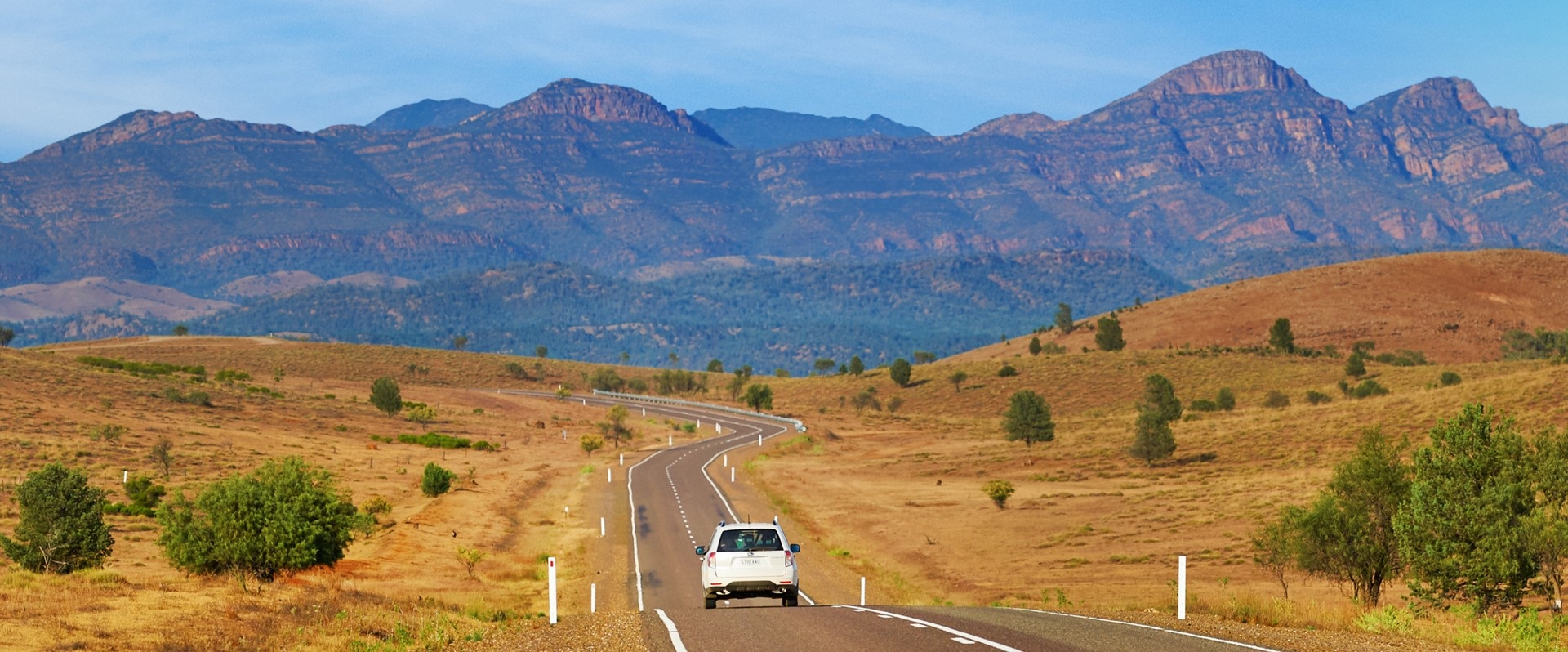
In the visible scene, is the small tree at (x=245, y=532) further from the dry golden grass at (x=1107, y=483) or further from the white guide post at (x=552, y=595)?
the dry golden grass at (x=1107, y=483)

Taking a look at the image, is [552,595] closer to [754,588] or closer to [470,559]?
[754,588]

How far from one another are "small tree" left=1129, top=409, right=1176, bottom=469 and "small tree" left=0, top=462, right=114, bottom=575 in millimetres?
51634

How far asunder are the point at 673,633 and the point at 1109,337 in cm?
12895

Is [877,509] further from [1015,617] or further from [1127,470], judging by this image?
[1015,617]

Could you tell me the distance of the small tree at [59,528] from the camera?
3659cm

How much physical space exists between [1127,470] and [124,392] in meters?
70.8

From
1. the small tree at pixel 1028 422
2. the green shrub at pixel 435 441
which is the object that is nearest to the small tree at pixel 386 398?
the green shrub at pixel 435 441

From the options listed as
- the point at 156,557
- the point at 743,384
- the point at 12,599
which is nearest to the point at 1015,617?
the point at 12,599

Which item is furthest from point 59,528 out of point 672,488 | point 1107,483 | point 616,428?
point 616,428

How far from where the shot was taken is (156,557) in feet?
143

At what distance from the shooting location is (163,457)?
65188mm

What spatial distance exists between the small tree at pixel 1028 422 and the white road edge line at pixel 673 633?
65.6 metres

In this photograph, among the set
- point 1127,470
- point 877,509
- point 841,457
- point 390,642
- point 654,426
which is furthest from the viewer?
point 654,426

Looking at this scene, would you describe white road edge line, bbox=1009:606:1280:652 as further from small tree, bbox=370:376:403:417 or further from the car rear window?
small tree, bbox=370:376:403:417
